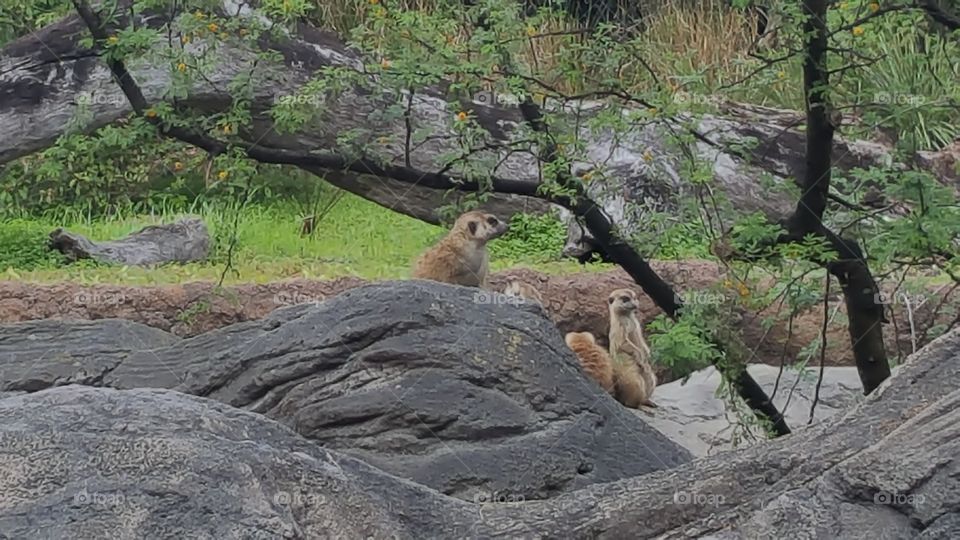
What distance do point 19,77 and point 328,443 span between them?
16.7 feet

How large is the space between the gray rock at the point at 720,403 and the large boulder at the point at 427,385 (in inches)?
53.9

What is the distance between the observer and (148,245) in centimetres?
1259

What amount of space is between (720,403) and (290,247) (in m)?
5.33

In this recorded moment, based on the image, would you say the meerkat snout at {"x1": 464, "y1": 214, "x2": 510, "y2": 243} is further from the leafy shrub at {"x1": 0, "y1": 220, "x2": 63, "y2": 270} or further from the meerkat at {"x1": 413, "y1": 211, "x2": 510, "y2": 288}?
the leafy shrub at {"x1": 0, "y1": 220, "x2": 63, "y2": 270}

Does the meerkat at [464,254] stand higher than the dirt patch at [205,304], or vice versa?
the meerkat at [464,254]

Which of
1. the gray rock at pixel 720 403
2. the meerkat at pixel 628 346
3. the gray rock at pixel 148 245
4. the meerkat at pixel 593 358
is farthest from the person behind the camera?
the gray rock at pixel 148 245

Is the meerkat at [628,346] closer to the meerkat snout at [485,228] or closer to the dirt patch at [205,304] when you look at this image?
the dirt patch at [205,304]

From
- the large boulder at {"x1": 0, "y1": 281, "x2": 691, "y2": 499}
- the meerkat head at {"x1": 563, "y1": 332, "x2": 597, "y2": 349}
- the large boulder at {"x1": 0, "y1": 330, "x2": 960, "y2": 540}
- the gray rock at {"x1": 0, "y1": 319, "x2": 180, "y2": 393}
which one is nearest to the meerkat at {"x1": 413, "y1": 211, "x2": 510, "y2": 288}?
the meerkat head at {"x1": 563, "y1": 332, "x2": 597, "y2": 349}

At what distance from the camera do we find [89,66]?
10.4 meters

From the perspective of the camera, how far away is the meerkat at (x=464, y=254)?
10.2m

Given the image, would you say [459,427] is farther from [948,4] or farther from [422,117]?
[422,117]

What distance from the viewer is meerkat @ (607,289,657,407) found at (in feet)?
30.5

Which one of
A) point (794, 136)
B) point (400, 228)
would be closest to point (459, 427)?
point (794, 136)

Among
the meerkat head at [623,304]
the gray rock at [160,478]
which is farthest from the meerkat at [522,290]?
the gray rock at [160,478]
